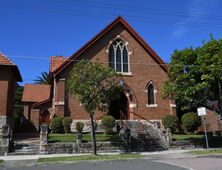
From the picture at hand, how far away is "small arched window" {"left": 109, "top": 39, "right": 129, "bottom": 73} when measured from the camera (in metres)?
29.4

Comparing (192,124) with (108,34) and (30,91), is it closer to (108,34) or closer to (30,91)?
(108,34)

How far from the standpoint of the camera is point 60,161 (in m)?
14.8

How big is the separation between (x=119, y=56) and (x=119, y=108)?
5.55 m

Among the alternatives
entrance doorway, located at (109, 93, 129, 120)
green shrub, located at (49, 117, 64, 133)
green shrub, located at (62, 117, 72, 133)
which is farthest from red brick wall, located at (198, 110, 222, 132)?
green shrub, located at (49, 117, 64, 133)

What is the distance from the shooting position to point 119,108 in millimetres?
29875

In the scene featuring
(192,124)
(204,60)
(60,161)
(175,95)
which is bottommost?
(60,161)

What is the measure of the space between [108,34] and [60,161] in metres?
17.8

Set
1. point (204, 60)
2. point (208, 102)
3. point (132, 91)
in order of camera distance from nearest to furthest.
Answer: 1. point (204, 60)
2. point (208, 102)
3. point (132, 91)

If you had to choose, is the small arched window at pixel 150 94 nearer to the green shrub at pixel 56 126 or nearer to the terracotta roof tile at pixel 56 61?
the terracotta roof tile at pixel 56 61

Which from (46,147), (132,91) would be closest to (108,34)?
(132,91)

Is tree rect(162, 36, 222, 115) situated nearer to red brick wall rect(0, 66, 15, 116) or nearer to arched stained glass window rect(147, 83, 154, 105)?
arched stained glass window rect(147, 83, 154, 105)

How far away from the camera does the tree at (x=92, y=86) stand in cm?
1788

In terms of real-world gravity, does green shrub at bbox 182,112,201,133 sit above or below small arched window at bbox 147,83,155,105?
below

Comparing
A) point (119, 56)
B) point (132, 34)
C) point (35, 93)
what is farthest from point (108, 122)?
point (35, 93)
